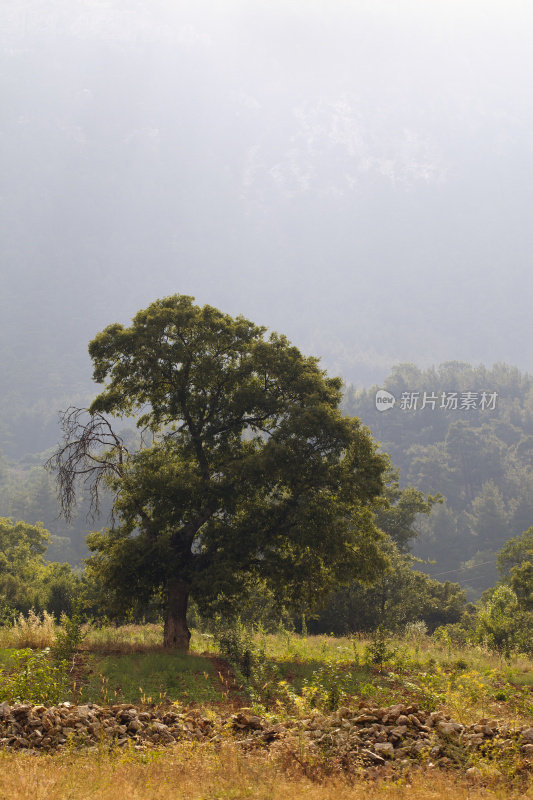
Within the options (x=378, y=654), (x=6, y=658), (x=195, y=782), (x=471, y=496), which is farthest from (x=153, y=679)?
(x=471, y=496)

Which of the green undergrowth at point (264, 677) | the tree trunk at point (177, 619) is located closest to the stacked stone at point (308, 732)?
the green undergrowth at point (264, 677)

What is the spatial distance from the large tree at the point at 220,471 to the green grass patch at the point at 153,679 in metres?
2.19

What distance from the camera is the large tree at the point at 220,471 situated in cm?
1691


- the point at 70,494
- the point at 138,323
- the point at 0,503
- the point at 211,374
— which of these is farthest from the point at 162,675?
the point at 0,503

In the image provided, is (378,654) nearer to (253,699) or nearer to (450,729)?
(253,699)

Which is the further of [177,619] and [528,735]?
[177,619]

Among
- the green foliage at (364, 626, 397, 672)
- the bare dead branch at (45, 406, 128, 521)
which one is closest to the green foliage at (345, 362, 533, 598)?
the green foliage at (364, 626, 397, 672)

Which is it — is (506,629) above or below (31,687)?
below

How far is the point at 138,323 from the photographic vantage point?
1914 centimetres

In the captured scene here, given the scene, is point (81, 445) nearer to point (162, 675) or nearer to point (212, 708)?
point (162, 675)

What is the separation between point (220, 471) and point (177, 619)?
464cm

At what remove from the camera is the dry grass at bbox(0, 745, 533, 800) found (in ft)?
21.7

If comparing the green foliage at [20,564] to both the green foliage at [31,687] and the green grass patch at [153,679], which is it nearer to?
the green grass patch at [153,679]

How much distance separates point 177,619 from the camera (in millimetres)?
17562
